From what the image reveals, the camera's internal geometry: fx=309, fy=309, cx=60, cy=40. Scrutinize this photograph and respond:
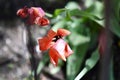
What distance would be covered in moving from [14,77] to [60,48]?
0.93 meters

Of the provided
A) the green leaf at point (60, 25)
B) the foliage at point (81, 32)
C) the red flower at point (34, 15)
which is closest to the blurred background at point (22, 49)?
the foliage at point (81, 32)

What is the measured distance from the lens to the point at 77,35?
5.71 feet

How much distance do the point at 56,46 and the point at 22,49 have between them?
3.50 ft

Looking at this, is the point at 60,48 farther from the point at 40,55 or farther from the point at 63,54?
the point at 40,55

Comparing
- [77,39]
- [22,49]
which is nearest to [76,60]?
[77,39]

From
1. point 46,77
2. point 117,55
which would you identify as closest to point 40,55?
point 46,77

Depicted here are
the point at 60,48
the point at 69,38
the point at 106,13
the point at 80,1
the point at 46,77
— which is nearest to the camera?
the point at 106,13

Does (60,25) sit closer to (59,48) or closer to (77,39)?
(77,39)

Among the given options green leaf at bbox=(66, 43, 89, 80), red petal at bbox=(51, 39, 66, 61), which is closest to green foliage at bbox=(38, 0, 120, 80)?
green leaf at bbox=(66, 43, 89, 80)

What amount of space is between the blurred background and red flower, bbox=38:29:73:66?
1.77ft

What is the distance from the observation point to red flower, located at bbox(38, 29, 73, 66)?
0.97m

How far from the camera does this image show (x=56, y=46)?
973 mm

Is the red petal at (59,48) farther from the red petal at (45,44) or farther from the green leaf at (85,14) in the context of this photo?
the green leaf at (85,14)

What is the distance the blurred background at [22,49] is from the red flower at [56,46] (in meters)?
A: 0.54
